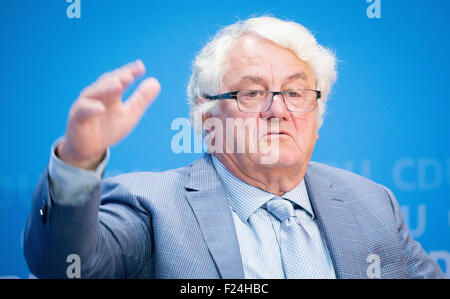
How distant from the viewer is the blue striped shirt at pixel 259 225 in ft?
4.64

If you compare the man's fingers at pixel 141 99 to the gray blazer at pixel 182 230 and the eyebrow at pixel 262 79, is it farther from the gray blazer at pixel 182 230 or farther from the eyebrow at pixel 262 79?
the eyebrow at pixel 262 79

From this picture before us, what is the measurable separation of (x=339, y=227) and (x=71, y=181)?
0.96 meters

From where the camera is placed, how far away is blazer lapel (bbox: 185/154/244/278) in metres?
1.35

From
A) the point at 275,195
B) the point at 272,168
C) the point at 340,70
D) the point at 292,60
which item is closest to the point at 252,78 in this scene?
the point at 292,60

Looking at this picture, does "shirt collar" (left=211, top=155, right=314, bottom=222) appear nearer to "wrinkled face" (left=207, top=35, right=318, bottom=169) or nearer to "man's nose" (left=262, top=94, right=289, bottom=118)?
"wrinkled face" (left=207, top=35, right=318, bottom=169)

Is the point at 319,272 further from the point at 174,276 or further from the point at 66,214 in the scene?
the point at 66,214

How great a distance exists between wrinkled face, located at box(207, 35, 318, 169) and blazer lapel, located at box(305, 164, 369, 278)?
143 mm

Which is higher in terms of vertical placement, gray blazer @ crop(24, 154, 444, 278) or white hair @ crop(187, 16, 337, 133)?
white hair @ crop(187, 16, 337, 133)

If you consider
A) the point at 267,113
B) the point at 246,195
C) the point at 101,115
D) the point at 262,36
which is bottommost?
the point at 246,195

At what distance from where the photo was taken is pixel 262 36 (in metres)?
1.63

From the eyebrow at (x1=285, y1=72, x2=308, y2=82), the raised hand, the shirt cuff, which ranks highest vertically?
the eyebrow at (x1=285, y1=72, x2=308, y2=82)
